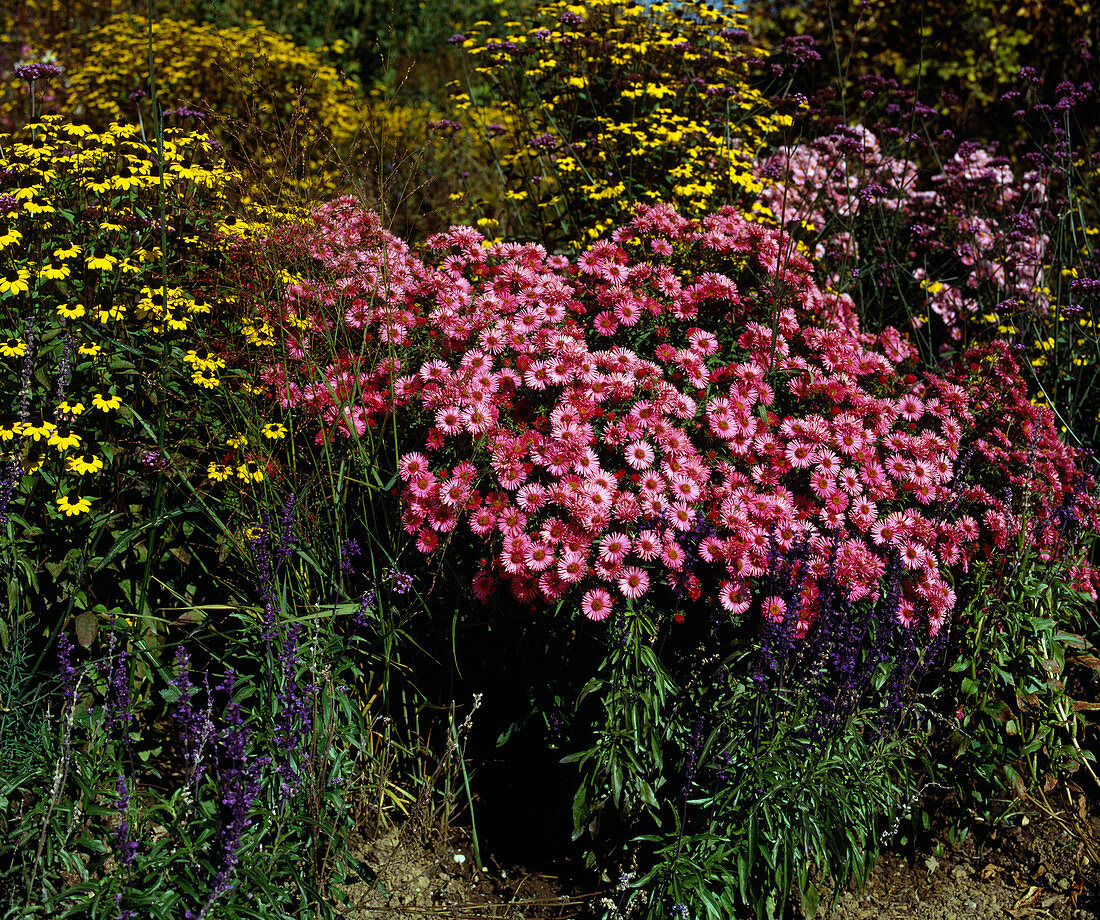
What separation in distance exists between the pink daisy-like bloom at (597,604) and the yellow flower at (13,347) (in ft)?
5.27

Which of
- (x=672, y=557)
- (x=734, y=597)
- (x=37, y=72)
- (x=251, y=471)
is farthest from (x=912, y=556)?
(x=37, y=72)

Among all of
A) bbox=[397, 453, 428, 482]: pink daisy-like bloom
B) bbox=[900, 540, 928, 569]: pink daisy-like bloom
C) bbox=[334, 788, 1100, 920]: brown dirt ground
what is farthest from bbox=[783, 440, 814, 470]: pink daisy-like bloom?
bbox=[334, 788, 1100, 920]: brown dirt ground

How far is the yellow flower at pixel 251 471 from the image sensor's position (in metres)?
2.53

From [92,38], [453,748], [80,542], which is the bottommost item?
[453,748]

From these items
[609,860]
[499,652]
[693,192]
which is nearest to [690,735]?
[609,860]

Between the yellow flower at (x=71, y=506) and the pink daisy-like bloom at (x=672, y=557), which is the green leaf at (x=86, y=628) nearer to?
the yellow flower at (x=71, y=506)

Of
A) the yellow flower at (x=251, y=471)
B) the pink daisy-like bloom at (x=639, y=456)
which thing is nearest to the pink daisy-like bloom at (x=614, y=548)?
the pink daisy-like bloom at (x=639, y=456)

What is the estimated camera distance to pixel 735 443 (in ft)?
8.29

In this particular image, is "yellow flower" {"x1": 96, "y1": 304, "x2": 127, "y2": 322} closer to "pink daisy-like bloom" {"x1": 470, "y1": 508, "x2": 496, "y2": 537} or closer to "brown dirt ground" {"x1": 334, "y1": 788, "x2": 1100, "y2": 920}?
"pink daisy-like bloom" {"x1": 470, "y1": 508, "x2": 496, "y2": 537}

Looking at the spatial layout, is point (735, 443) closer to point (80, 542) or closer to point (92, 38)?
point (80, 542)

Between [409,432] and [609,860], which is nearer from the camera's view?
[609,860]

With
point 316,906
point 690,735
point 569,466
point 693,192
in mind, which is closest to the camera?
point 316,906

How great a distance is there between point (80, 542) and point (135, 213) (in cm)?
103

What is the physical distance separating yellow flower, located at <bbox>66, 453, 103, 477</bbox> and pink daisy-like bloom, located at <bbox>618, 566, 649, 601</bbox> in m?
1.42
